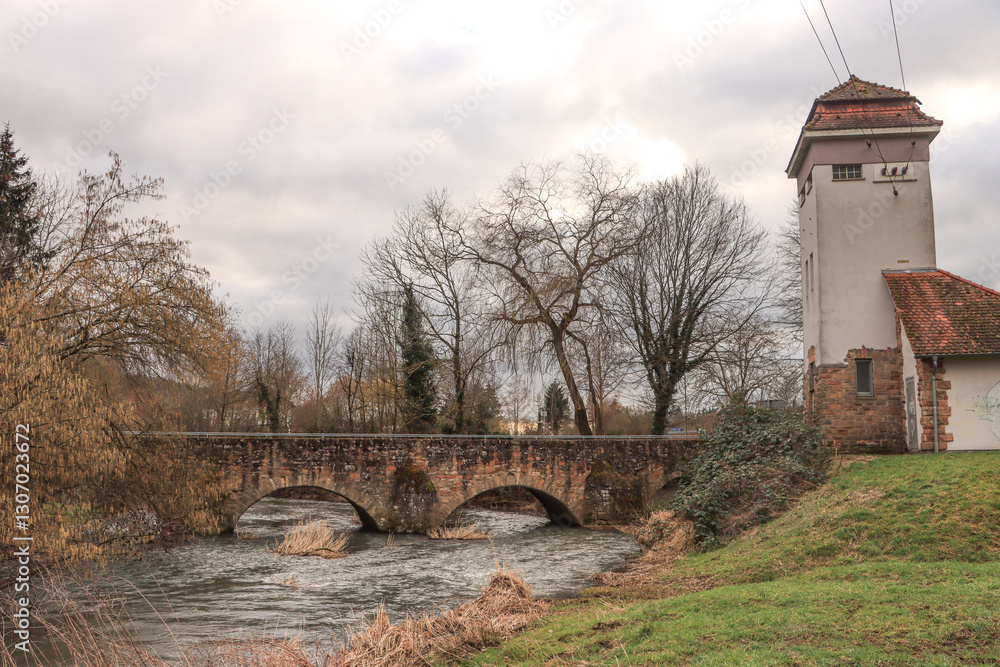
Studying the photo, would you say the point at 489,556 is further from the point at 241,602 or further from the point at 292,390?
the point at 292,390

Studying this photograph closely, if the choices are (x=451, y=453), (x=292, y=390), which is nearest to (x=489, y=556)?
(x=451, y=453)

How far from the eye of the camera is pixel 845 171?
1725 cm

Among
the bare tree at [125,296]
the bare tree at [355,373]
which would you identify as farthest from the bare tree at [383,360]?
the bare tree at [125,296]

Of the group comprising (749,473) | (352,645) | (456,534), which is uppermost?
(749,473)

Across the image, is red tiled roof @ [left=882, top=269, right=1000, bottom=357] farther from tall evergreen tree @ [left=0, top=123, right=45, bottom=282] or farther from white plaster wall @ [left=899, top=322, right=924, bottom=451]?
tall evergreen tree @ [left=0, top=123, right=45, bottom=282]

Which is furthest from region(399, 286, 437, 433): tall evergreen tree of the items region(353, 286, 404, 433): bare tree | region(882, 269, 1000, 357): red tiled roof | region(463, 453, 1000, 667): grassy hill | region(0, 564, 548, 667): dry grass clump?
region(0, 564, 548, 667): dry grass clump

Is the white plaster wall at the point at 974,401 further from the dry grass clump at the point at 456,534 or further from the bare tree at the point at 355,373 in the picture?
the bare tree at the point at 355,373

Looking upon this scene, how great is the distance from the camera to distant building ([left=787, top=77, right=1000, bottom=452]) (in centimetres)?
1628

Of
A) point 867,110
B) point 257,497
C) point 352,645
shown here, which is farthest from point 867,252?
point 257,497

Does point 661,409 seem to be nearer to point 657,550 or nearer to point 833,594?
point 657,550

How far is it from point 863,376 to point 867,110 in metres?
6.22

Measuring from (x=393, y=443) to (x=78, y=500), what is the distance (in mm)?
9752

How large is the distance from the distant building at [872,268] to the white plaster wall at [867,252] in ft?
0.07

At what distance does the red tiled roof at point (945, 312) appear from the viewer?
→ 14.9 metres
